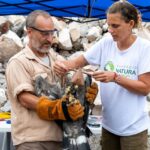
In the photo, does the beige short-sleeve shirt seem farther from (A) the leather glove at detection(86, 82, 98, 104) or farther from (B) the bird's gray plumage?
(A) the leather glove at detection(86, 82, 98, 104)

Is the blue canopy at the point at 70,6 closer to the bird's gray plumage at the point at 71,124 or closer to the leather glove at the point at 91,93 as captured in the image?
the leather glove at the point at 91,93

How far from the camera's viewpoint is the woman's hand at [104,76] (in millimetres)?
2576

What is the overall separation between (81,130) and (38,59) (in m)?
0.50

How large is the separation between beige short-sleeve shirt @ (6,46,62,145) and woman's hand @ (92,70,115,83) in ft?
0.97

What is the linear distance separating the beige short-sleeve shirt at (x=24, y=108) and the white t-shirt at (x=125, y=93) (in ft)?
1.36

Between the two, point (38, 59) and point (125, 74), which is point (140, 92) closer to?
point (125, 74)

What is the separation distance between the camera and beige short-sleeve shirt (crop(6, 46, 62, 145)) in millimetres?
2500

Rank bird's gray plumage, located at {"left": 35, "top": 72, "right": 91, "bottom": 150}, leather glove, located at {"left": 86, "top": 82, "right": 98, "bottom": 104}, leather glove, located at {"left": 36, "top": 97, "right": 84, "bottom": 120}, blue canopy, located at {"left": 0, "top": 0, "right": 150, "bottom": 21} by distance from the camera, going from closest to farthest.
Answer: leather glove, located at {"left": 36, "top": 97, "right": 84, "bottom": 120}, bird's gray plumage, located at {"left": 35, "top": 72, "right": 91, "bottom": 150}, leather glove, located at {"left": 86, "top": 82, "right": 98, "bottom": 104}, blue canopy, located at {"left": 0, "top": 0, "right": 150, "bottom": 21}

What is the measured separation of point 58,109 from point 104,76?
1.18 feet

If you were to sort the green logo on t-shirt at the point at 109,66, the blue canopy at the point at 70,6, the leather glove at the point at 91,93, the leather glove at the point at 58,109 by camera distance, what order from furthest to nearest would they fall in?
the blue canopy at the point at 70,6 → the green logo on t-shirt at the point at 109,66 → the leather glove at the point at 91,93 → the leather glove at the point at 58,109

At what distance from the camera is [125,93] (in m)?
2.68

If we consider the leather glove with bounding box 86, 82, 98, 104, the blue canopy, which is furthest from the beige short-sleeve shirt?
the blue canopy

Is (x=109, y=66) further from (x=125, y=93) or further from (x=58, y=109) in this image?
(x=58, y=109)

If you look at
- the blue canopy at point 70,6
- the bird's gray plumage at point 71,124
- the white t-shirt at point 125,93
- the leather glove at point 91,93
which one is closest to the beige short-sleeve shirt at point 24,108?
the bird's gray plumage at point 71,124
